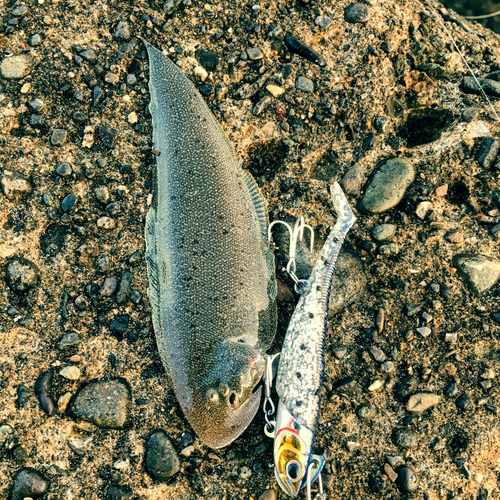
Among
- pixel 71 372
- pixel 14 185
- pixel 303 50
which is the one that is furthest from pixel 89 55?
pixel 71 372

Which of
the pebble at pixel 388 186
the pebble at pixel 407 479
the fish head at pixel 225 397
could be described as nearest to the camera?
the fish head at pixel 225 397

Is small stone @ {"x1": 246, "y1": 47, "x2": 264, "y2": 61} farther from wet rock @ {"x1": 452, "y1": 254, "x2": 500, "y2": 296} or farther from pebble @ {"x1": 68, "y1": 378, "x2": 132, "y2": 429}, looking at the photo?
pebble @ {"x1": 68, "y1": 378, "x2": 132, "y2": 429}

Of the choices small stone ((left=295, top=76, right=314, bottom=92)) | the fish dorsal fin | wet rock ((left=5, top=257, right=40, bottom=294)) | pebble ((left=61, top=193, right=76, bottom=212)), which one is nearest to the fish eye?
the fish dorsal fin

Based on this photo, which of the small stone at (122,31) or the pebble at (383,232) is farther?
the small stone at (122,31)

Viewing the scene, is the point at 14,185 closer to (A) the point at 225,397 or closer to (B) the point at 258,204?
(B) the point at 258,204

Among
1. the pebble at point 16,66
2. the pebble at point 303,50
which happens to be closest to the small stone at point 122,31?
the pebble at point 16,66

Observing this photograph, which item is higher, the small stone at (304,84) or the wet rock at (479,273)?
the small stone at (304,84)

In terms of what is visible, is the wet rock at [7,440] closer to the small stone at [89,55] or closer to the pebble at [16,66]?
the pebble at [16,66]
